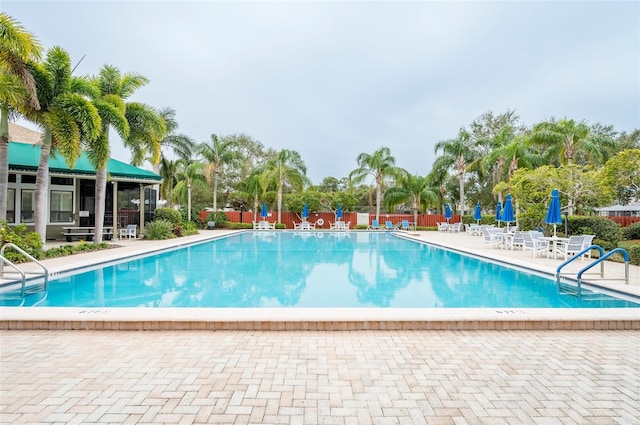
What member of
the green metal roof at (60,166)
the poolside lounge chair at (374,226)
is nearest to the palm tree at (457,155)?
the poolside lounge chair at (374,226)

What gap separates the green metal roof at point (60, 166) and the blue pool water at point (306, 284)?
18.4 ft

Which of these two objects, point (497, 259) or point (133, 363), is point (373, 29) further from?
point (133, 363)

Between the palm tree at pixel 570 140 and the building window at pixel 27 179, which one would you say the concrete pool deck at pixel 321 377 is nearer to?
the building window at pixel 27 179

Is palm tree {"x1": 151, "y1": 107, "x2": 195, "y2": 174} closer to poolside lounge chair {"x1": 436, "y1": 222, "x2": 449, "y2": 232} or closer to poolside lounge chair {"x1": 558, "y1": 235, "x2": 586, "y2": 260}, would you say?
poolside lounge chair {"x1": 436, "y1": 222, "x2": 449, "y2": 232}

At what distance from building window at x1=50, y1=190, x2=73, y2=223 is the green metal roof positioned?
171 cm

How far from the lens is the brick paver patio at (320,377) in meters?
2.47

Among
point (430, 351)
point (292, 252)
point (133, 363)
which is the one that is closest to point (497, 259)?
point (292, 252)

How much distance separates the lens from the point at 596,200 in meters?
13.2

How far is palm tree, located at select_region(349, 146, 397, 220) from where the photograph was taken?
88.1ft

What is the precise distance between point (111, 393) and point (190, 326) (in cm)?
154

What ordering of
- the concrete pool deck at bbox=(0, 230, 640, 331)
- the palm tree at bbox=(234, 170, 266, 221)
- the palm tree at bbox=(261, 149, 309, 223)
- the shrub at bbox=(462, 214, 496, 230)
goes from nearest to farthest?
the concrete pool deck at bbox=(0, 230, 640, 331)
the shrub at bbox=(462, 214, 496, 230)
the palm tree at bbox=(261, 149, 309, 223)
the palm tree at bbox=(234, 170, 266, 221)

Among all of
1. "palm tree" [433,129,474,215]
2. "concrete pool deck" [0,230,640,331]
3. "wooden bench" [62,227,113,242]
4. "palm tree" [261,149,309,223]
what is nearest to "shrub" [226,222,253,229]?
"palm tree" [261,149,309,223]

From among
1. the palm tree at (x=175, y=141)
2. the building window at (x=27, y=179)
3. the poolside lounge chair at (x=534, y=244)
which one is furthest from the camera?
the palm tree at (x=175, y=141)

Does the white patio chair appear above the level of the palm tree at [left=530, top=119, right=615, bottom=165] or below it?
below
